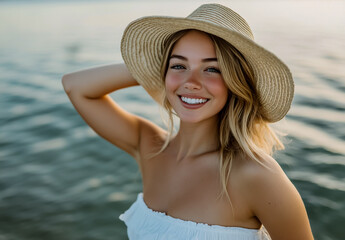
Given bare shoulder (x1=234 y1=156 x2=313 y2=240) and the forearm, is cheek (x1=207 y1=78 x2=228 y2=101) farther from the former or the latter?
the forearm

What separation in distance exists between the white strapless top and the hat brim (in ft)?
2.02

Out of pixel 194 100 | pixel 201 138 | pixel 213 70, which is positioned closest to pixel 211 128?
pixel 201 138

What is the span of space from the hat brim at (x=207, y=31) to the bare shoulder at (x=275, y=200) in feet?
1.09

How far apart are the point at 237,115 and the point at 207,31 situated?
52cm

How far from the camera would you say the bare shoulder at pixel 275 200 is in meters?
1.81

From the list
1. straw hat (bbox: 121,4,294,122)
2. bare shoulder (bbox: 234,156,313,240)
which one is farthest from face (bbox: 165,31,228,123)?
bare shoulder (bbox: 234,156,313,240)

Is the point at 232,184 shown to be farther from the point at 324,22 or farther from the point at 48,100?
the point at 324,22

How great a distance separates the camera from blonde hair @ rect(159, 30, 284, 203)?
1991mm

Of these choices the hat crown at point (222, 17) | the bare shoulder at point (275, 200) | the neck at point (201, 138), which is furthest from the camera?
the neck at point (201, 138)

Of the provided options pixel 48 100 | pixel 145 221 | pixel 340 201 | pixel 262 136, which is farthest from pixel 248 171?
pixel 48 100

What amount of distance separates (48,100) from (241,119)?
14.0 feet

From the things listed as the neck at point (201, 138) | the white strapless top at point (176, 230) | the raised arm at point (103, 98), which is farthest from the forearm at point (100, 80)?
the white strapless top at point (176, 230)

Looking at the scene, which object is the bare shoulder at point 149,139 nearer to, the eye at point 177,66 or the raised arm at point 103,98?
the raised arm at point 103,98

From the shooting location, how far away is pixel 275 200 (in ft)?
5.95
